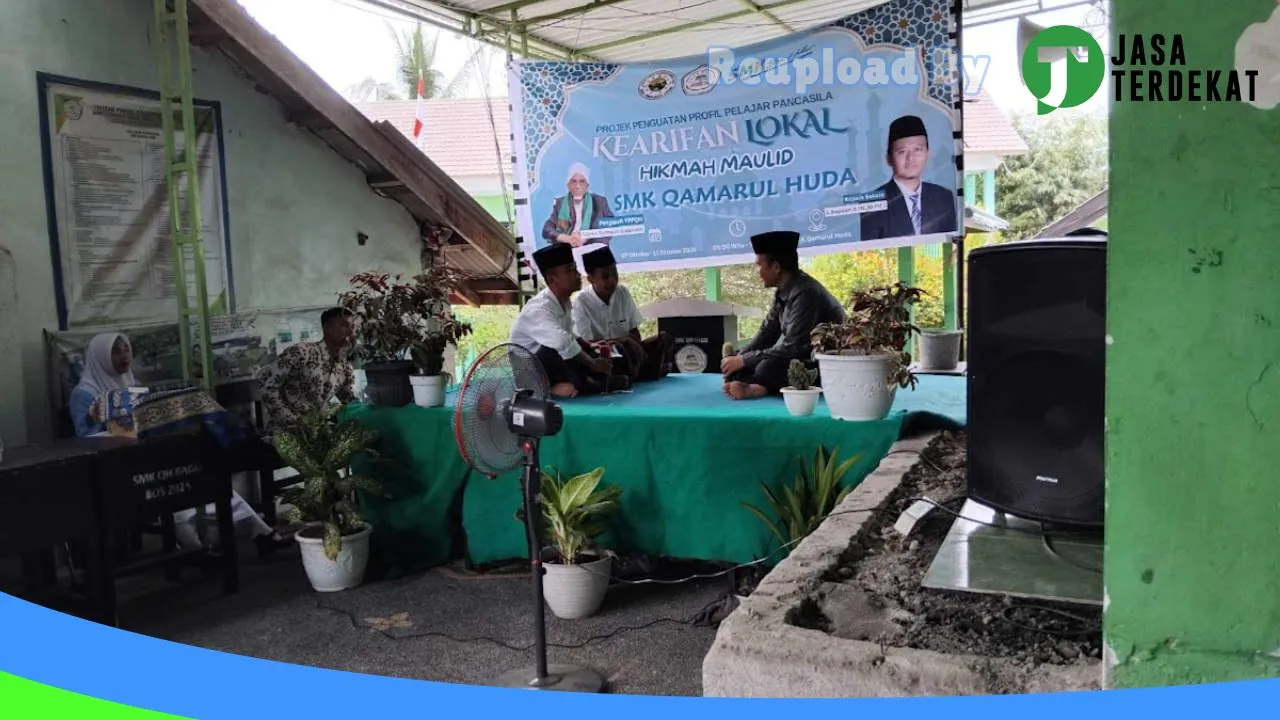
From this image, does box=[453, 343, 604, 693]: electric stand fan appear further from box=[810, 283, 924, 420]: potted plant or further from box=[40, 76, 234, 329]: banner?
box=[40, 76, 234, 329]: banner

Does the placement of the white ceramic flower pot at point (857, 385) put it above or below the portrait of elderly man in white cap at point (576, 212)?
below

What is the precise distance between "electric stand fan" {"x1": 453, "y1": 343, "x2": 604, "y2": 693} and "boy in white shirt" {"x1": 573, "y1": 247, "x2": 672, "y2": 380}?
1.67m

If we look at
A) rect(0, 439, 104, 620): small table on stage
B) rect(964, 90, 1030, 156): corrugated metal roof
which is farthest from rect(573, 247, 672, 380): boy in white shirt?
rect(964, 90, 1030, 156): corrugated metal roof

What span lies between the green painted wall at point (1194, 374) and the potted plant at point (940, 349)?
3679mm

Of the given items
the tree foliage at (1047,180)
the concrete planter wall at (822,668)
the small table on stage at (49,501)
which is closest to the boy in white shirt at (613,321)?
the small table on stage at (49,501)

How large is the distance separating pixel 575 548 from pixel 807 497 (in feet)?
3.12

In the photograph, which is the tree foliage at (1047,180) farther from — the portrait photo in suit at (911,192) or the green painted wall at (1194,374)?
→ the green painted wall at (1194,374)

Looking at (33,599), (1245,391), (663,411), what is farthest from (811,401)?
(33,599)

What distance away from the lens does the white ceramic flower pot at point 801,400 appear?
3.47m

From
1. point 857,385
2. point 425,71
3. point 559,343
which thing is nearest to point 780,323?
point 559,343

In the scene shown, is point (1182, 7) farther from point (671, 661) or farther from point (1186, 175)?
point (671, 661)

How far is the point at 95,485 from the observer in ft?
12.0

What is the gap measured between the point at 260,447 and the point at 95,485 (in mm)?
1288
